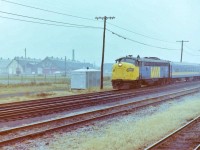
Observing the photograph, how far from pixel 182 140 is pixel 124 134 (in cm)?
208

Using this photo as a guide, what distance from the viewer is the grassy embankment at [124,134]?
1019 cm

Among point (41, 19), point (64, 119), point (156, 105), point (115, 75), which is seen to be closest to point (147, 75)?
point (115, 75)

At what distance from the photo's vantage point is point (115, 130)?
41.9 ft

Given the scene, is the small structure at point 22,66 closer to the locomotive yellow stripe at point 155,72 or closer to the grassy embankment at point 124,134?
the locomotive yellow stripe at point 155,72

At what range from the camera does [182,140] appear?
11.0 m

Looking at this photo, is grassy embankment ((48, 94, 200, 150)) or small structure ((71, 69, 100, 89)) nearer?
grassy embankment ((48, 94, 200, 150))

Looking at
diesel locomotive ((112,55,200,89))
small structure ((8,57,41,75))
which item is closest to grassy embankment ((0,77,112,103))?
diesel locomotive ((112,55,200,89))

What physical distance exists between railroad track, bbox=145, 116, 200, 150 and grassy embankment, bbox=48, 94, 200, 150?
388 mm

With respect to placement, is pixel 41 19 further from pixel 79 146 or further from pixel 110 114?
pixel 79 146

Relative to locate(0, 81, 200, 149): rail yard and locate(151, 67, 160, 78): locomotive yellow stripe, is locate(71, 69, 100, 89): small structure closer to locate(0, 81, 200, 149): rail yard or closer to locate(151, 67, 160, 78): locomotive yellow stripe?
locate(151, 67, 160, 78): locomotive yellow stripe

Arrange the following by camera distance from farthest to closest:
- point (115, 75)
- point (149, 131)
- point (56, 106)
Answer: point (115, 75), point (56, 106), point (149, 131)

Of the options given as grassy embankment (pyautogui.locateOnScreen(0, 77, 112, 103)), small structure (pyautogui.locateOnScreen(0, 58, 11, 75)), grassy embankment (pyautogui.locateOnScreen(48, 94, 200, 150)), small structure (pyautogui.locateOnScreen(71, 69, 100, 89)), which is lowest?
grassy embankment (pyautogui.locateOnScreen(48, 94, 200, 150))

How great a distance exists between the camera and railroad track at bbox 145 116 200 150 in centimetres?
998

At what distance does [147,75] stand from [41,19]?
1323 centimetres
